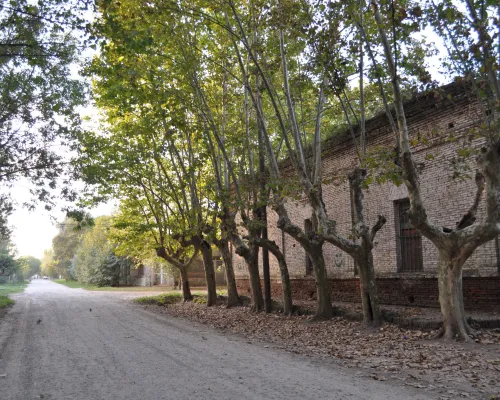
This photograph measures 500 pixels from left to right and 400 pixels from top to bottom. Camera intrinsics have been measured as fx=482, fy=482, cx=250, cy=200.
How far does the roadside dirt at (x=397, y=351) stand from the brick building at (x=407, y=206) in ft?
8.27

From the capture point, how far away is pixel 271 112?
17.5 m

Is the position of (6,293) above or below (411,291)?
below

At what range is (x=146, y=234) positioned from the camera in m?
23.6

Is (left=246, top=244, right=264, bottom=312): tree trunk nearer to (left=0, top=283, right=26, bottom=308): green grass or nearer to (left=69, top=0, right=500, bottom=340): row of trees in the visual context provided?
(left=69, top=0, right=500, bottom=340): row of trees

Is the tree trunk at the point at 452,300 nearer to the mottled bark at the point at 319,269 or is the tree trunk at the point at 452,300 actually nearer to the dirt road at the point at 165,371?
the dirt road at the point at 165,371

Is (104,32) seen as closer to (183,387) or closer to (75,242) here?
(183,387)

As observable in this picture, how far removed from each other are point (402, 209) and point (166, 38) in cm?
857

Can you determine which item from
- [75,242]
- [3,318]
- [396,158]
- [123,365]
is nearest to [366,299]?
[396,158]

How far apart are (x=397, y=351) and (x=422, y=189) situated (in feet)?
20.2

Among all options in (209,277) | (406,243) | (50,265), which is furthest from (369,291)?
(50,265)

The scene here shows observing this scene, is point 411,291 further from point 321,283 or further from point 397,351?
point 397,351

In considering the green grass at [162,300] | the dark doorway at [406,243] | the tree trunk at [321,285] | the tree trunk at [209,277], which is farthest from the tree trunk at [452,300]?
the green grass at [162,300]

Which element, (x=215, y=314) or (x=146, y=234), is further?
(x=146, y=234)

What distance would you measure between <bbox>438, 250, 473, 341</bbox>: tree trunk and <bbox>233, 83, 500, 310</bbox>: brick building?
78.4 inches
